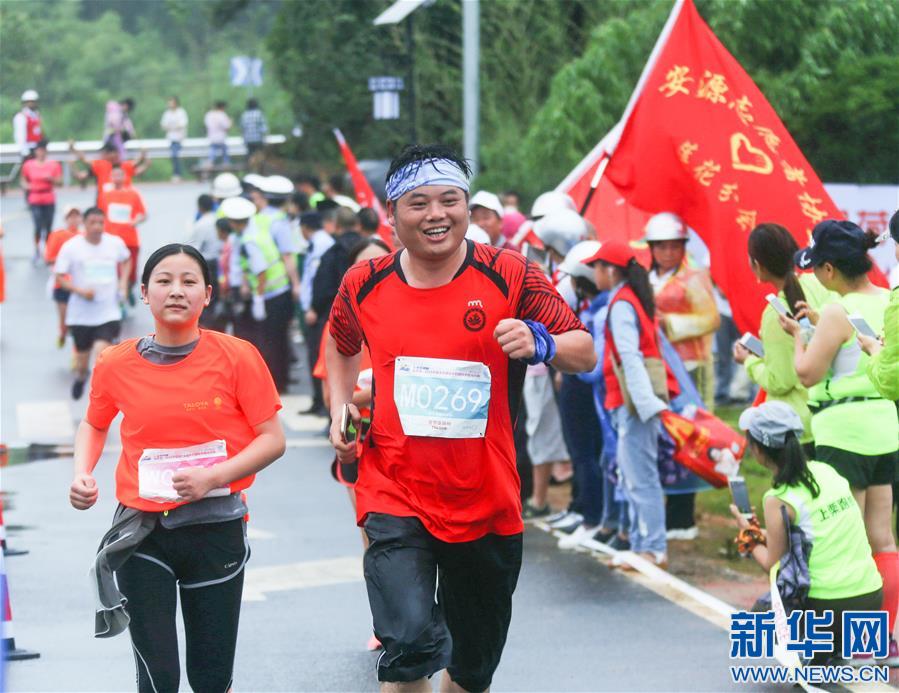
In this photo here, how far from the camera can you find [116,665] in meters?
7.06

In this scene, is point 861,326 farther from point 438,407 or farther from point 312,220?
point 312,220

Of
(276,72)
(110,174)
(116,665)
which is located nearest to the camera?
(116,665)

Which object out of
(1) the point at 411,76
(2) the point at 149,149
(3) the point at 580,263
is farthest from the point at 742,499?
(2) the point at 149,149

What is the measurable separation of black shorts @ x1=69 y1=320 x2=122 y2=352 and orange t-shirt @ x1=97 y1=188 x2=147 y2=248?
403 centimetres

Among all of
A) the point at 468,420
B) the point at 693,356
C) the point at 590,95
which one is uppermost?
the point at 590,95

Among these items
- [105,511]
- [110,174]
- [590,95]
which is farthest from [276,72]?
[105,511]

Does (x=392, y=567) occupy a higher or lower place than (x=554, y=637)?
higher

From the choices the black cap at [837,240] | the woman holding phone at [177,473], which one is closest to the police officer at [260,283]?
the black cap at [837,240]

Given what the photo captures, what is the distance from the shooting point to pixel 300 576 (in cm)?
878

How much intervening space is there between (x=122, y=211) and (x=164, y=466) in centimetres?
1408

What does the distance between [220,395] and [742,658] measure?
2.97m

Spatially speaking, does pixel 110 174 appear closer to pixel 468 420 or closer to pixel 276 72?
pixel 276 72

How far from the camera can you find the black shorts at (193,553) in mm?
5246

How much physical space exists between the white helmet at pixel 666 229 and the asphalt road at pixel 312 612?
204cm
